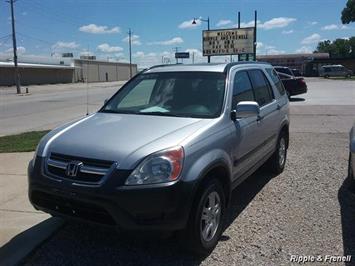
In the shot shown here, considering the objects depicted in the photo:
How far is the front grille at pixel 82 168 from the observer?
3.56m

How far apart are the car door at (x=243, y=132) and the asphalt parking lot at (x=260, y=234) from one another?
63 cm

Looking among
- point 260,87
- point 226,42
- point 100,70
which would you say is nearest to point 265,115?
point 260,87

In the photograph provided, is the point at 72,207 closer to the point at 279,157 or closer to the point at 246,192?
the point at 246,192

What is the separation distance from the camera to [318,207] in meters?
5.31

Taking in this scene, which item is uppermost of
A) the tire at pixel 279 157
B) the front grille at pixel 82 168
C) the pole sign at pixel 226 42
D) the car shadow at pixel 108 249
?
the pole sign at pixel 226 42

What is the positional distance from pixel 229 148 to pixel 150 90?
4.97 feet

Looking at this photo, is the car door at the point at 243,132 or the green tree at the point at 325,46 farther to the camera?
the green tree at the point at 325,46

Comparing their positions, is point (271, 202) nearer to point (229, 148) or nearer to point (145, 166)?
point (229, 148)

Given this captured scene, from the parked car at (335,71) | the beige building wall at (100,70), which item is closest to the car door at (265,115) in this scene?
the parked car at (335,71)

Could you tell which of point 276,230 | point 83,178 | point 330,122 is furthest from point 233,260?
point 330,122

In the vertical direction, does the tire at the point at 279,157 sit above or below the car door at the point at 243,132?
below

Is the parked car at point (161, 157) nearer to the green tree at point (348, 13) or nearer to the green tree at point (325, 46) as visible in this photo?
the green tree at point (348, 13)

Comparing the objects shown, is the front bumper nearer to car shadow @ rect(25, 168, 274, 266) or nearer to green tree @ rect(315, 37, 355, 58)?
car shadow @ rect(25, 168, 274, 266)

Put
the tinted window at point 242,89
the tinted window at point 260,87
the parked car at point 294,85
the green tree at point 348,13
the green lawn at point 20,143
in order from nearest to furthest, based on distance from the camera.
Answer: the tinted window at point 242,89, the tinted window at point 260,87, the green lawn at point 20,143, the parked car at point 294,85, the green tree at point 348,13
